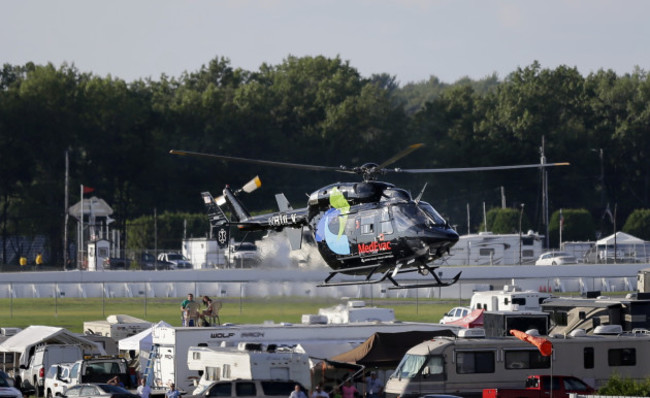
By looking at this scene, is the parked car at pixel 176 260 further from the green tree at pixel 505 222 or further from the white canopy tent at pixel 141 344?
the white canopy tent at pixel 141 344

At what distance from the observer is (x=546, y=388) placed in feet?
90.4

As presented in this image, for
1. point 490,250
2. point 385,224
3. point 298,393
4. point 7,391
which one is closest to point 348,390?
point 298,393

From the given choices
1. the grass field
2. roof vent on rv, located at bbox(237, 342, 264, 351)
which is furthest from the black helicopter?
the grass field

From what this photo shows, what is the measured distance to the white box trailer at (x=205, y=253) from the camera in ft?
296

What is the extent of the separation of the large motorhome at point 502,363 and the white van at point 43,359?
10618 millimetres

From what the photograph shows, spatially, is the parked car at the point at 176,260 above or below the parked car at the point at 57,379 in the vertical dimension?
above

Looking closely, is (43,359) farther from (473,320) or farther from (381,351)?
(473,320)

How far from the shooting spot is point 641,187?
412 feet

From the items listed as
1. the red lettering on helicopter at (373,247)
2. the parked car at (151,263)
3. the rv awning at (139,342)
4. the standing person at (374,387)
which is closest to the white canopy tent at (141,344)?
the rv awning at (139,342)

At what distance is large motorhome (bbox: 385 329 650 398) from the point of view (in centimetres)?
2806

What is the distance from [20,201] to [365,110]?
34.2m

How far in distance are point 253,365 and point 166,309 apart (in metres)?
34.2

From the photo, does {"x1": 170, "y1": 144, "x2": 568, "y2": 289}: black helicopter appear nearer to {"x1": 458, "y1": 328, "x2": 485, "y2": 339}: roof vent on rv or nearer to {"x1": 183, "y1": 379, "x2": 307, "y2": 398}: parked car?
{"x1": 458, "y1": 328, "x2": 485, "y2": 339}: roof vent on rv

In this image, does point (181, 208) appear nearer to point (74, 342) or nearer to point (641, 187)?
point (641, 187)
